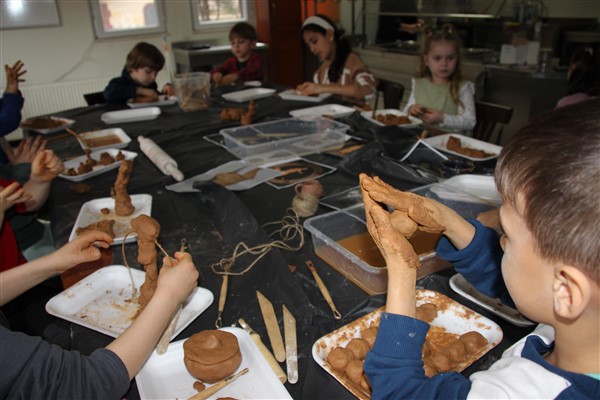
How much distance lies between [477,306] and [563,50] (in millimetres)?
3938

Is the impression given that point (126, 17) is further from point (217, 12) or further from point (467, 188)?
point (467, 188)

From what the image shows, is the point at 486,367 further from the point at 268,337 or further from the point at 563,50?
the point at 563,50

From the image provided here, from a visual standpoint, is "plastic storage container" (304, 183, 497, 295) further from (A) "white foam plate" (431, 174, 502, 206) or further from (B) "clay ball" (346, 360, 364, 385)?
(B) "clay ball" (346, 360, 364, 385)

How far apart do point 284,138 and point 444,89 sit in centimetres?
124

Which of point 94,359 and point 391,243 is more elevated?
point 391,243

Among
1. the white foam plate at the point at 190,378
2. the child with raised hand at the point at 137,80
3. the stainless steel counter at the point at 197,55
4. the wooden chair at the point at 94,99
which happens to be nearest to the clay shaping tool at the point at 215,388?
the white foam plate at the point at 190,378

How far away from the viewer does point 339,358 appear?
0.84 meters

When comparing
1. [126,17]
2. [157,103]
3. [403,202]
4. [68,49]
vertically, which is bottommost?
[157,103]

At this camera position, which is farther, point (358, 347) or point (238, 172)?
point (238, 172)

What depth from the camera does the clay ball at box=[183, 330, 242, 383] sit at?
32.6 inches

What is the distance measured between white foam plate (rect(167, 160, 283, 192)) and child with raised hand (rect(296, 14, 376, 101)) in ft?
4.52

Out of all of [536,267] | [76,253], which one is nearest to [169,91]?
[76,253]

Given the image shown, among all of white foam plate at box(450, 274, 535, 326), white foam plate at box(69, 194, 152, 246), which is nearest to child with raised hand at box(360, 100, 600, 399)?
white foam plate at box(450, 274, 535, 326)

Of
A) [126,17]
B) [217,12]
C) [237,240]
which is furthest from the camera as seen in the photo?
[217,12]
